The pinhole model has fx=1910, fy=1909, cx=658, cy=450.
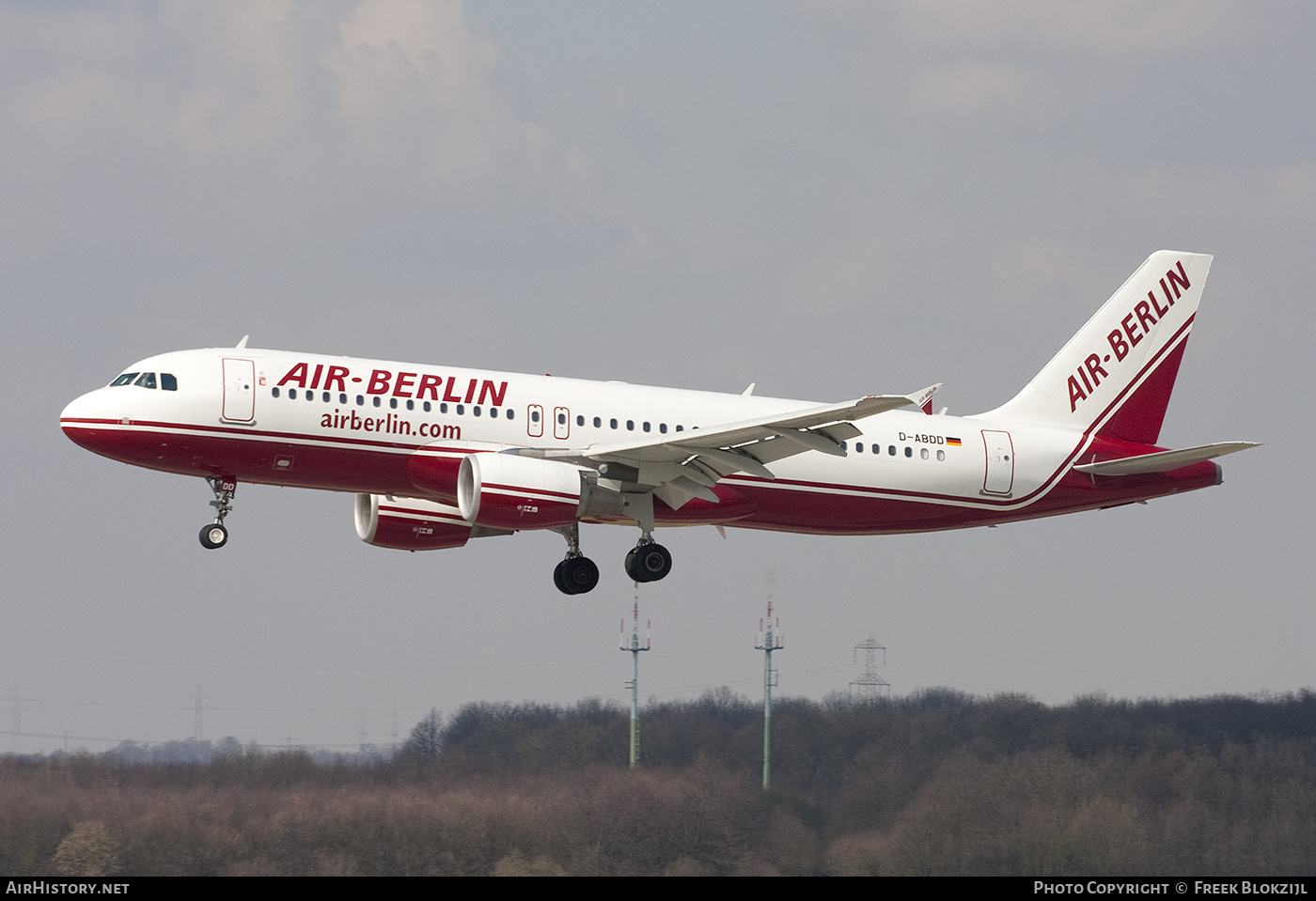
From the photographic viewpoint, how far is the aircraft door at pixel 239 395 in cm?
4081

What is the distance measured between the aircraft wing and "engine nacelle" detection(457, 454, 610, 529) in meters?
0.70

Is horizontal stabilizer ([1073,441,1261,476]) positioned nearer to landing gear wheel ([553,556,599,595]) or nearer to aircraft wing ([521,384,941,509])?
aircraft wing ([521,384,941,509])

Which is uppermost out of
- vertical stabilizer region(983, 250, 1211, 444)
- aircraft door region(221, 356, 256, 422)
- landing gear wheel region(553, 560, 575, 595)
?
vertical stabilizer region(983, 250, 1211, 444)

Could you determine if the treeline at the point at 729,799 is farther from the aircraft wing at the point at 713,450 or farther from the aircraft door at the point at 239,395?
the aircraft door at the point at 239,395

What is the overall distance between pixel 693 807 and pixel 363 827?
847 cm

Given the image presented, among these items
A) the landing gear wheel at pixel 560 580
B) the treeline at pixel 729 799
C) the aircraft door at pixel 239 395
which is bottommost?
the treeline at pixel 729 799

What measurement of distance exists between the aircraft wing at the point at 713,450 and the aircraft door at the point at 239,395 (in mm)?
6299

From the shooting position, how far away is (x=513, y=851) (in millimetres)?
47812

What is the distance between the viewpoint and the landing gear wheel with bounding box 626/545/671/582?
146ft

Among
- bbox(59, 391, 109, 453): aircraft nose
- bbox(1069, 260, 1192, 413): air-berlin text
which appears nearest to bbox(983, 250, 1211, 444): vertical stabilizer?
bbox(1069, 260, 1192, 413): air-berlin text

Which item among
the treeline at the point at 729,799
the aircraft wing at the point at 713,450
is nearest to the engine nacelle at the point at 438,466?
the aircraft wing at the point at 713,450

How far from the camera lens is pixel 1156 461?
153 ft

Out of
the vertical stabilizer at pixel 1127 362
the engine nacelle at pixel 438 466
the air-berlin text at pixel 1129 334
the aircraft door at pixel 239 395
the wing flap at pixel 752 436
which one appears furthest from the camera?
the air-berlin text at pixel 1129 334
